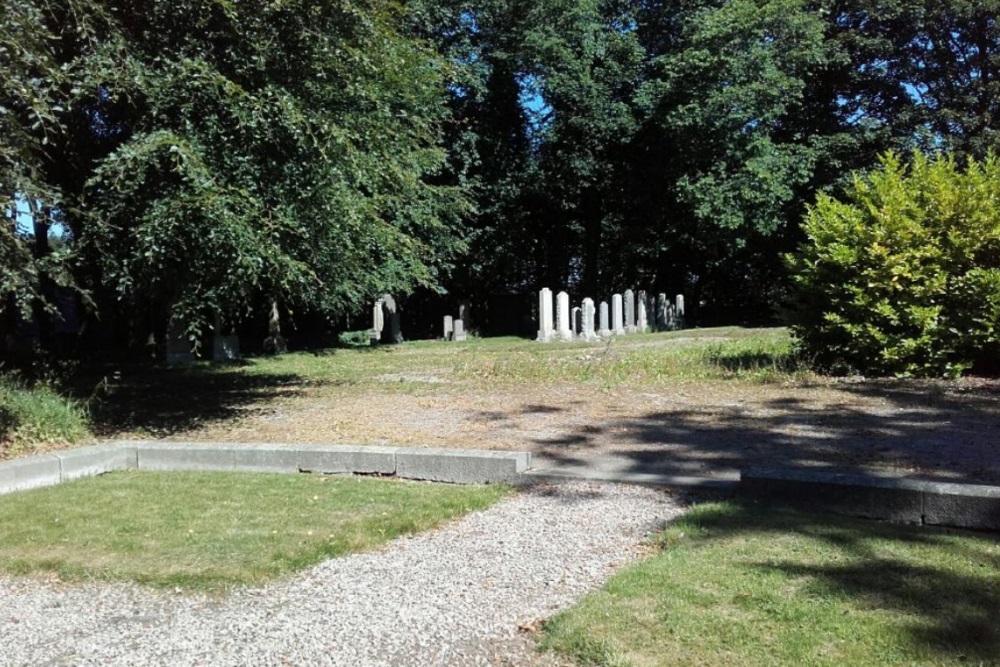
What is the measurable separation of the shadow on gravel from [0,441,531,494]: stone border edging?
2.50 feet

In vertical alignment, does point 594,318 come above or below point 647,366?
above

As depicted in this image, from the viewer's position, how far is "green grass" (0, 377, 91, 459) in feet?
26.9

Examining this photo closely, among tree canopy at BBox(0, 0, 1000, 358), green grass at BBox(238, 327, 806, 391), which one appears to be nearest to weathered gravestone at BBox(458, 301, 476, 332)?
tree canopy at BBox(0, 0, 1000, 358)

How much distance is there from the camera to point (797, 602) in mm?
3895

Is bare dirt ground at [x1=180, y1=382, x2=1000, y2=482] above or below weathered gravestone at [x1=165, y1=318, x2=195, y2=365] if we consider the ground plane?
below

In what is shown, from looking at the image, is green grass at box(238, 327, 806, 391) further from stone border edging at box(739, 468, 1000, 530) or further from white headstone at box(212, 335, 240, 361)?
stone border edging at box(739, 468, 1000, 530)

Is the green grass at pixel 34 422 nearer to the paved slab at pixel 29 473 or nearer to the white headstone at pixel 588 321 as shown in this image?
the paved slab at pixel 29 473

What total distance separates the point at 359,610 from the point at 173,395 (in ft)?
31.3

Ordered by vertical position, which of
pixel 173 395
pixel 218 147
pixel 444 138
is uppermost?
pixel 444 138

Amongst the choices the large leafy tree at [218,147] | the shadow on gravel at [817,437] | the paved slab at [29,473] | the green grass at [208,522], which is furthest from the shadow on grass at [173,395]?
the shadow on gravel at [817,437]

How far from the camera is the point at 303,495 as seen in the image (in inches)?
252

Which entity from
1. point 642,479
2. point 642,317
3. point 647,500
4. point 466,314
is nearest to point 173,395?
point 642,479

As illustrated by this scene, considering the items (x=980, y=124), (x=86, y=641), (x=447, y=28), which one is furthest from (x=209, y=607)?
(x=980, y=124)

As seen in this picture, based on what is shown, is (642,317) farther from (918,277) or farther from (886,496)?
(886,496)
